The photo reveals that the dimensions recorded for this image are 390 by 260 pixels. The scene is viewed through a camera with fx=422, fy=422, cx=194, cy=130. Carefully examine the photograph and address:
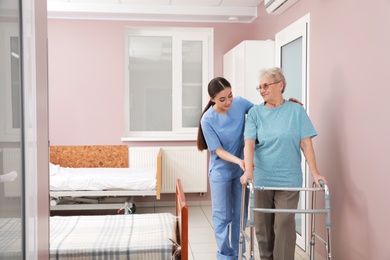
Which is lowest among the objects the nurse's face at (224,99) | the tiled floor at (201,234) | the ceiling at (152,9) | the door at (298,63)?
the tiled floor at (201,234)

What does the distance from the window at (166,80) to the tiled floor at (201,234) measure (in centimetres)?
97

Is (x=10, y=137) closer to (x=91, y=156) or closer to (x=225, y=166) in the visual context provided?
(x=225, y=166)

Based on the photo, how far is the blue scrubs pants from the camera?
3.09 metres

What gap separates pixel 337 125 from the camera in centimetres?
297

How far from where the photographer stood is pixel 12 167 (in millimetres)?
1084

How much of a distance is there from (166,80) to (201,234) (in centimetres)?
232

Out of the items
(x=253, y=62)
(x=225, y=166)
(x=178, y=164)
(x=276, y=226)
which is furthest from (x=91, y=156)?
(x=276, y=226)

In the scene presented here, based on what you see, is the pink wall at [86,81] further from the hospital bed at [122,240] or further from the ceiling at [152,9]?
the hospital bed at [122,240]

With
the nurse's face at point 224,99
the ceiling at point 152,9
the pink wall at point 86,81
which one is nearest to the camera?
the nurse's face at point 224,99

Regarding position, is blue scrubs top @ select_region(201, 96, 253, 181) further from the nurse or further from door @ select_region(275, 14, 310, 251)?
door @ select_region(275, 14, 310, 251)

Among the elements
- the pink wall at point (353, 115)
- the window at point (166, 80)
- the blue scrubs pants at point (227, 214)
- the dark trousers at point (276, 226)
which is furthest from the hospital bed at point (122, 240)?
the window at point (166, 80)

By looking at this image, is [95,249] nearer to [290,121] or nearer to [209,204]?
[290,121]

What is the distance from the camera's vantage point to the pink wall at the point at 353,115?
2.39 metres

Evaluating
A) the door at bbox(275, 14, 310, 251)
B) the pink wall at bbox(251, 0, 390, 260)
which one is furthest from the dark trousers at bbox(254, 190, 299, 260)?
the door at bbox(275, 14, 310, 251)
